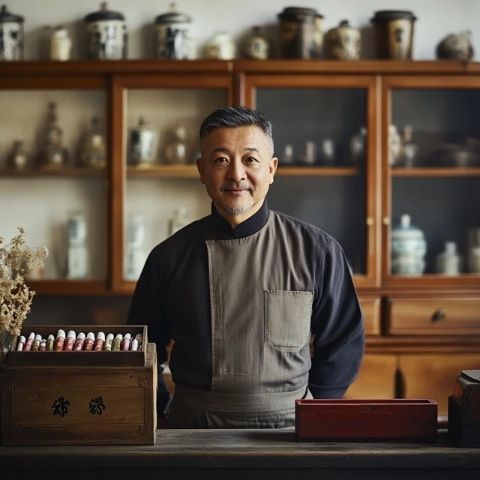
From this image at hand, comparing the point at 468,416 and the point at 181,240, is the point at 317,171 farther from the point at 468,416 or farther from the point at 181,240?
the point at 468,416

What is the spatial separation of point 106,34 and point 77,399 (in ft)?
7.79

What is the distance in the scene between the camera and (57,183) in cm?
390

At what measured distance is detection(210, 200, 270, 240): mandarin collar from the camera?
7.28 feet

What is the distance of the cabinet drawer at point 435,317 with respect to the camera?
3682mm

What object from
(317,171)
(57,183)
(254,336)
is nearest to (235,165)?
(254,336)

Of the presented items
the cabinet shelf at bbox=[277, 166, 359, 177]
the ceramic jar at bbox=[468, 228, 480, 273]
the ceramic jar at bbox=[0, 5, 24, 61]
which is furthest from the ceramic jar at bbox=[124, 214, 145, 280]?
the ceramic jar at bbox=[468, 228, 480, 273]

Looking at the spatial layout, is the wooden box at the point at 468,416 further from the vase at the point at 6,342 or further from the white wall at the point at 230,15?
the white wall at the point at 230,15

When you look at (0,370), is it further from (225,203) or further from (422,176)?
(422,176)

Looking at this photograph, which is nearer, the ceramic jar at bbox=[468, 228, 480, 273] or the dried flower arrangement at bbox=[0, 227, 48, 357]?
the dried flower arrangement at bbox=[0, 227, 48, 357]

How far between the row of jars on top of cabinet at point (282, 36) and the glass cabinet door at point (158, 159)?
17cm

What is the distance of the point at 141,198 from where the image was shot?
12.5ft

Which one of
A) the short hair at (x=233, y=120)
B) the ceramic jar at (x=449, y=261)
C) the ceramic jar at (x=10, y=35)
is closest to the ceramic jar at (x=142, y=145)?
the ceramic jar at (x=10, y=35)

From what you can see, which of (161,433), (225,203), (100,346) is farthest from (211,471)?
(225,203)

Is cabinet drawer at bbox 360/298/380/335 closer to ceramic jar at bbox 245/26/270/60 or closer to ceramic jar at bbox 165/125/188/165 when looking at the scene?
ceramic jar at bbox 165/125/188/165
